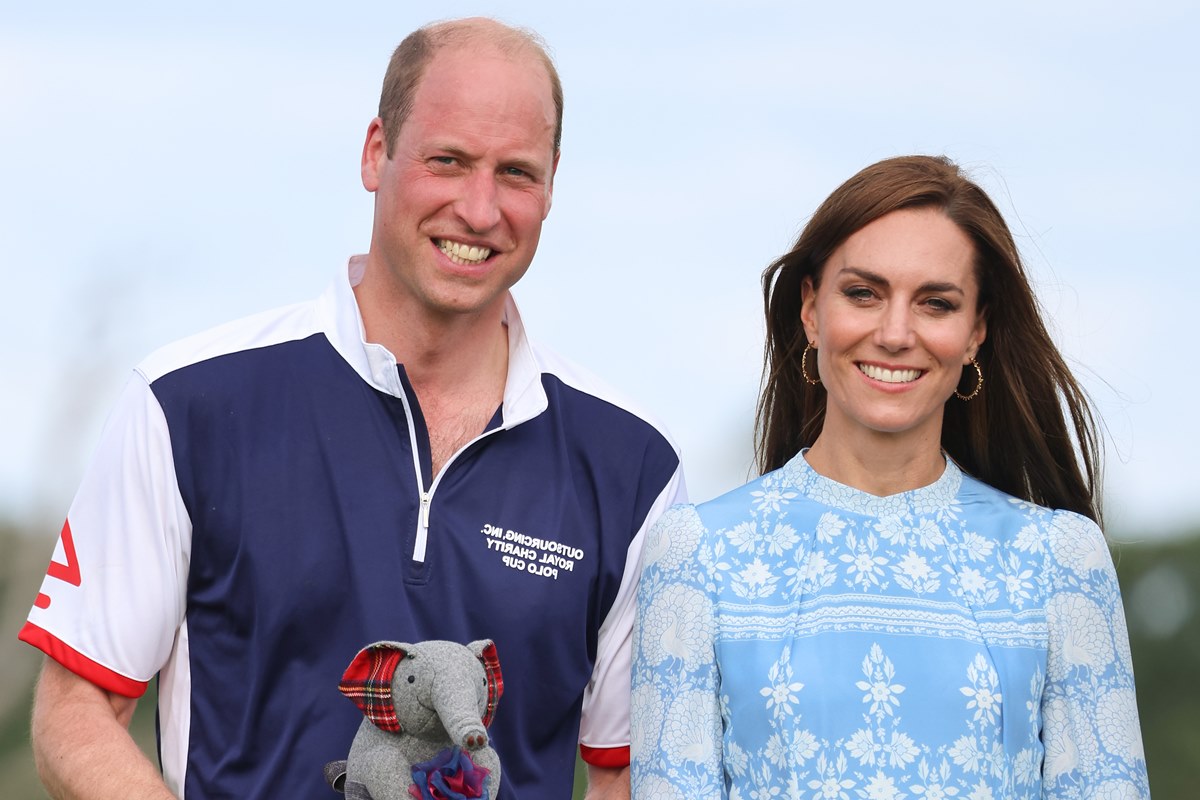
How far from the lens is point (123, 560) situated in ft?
13.7

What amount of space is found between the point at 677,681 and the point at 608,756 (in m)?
0.74

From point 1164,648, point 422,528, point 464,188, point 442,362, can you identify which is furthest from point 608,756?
point 1164,648

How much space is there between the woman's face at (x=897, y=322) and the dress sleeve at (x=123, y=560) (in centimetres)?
159

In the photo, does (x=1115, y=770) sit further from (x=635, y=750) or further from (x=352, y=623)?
(x=352, y=623)

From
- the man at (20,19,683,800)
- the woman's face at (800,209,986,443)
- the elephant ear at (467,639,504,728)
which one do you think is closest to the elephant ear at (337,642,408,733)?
the elephant ear at (467,639,504,728)

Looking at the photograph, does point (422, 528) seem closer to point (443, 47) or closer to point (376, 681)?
point (376, 681)

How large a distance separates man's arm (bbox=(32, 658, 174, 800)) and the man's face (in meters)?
1.21

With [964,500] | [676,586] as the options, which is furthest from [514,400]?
[964,500]

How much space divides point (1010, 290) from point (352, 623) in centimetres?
178

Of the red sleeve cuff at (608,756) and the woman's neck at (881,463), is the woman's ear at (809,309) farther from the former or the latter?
the red sleeve cuff at (608,756)

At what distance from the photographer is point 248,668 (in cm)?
421

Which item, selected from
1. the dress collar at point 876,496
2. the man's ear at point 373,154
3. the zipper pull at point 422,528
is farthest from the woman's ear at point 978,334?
the man's ear at point 373,154

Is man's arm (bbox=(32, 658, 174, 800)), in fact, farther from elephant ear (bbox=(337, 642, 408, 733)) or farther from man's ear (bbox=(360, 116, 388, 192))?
man's ear (bbox=(360, 116, 388, 192))

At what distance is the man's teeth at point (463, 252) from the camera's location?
4332 millimetres
